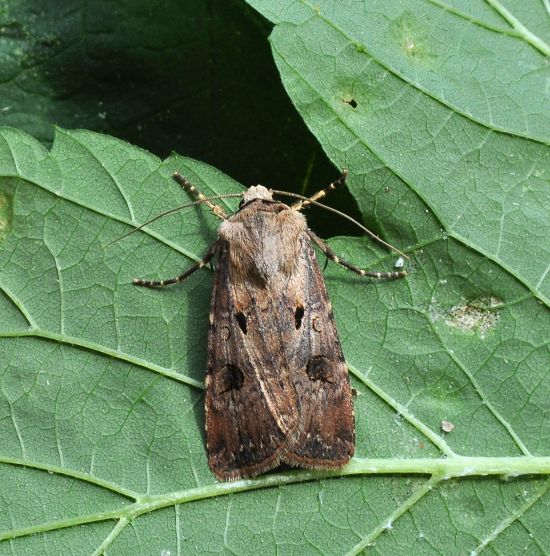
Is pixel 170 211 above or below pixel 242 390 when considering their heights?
above

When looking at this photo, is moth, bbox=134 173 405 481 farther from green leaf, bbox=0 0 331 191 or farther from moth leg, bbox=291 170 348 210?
green leaf, bbox=0 0 331 191

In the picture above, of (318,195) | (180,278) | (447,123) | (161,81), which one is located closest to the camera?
(447,123)


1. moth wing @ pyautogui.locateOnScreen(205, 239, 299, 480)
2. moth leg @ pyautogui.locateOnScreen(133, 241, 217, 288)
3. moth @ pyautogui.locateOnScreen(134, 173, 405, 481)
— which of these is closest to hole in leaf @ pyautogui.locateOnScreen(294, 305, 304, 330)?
moth @ pyautogui.locateOnScreen(134, 173, 405, 481)

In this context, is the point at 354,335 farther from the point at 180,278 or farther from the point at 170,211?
the point at 170,211

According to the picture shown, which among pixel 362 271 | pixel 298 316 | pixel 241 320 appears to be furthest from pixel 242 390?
pixel 362 271

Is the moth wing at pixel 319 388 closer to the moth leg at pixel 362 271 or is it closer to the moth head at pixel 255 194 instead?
the moth leg at pixel 362 271

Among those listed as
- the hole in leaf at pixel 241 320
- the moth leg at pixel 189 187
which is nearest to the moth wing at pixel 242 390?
the hole in leaf at pixel 241 320

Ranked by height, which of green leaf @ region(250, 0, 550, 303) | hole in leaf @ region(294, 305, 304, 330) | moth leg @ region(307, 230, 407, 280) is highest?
green leaf @ region(250, 0, 550, 303)
